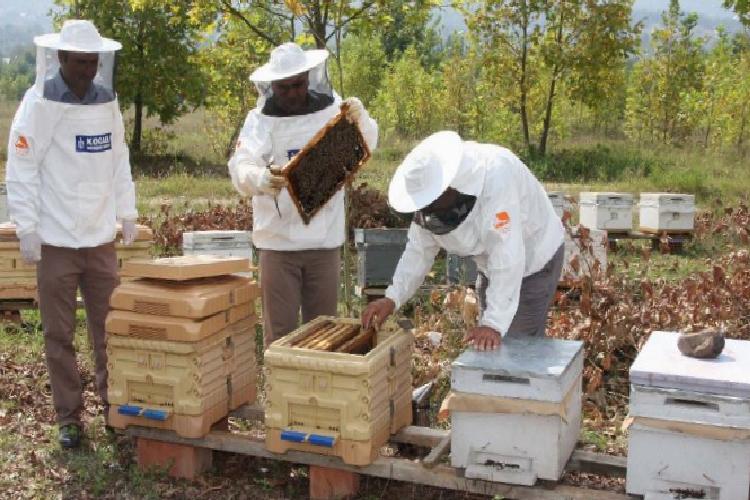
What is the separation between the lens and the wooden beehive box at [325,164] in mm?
4141

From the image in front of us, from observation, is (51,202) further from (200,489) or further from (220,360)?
(200,489)

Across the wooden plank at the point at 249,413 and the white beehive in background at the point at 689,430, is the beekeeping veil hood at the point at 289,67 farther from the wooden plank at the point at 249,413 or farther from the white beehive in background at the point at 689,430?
the white beehive in background at the point at 689,430

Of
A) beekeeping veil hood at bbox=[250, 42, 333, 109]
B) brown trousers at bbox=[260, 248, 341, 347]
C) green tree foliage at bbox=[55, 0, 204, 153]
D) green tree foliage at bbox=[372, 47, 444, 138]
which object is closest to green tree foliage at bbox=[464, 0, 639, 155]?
green tree foliage at bbox=[55, 0, 204, 153]

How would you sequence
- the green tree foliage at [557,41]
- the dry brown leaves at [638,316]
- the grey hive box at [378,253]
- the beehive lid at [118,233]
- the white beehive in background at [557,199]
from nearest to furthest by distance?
the dry brown leaves at [638,316] → the beehive lid at [118,233] → the grey hive box at [378,253] → the white beehive in background at [557,199] → the green tree foliage at [557,41]

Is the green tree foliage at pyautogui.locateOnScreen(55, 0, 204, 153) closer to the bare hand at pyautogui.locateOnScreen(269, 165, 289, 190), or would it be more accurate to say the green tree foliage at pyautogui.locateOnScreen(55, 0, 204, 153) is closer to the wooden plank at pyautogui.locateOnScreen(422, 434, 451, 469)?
the bare hand at pyautogui.locateOnScreen(269, 165, 289, 190)

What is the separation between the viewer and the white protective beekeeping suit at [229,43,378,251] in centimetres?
437

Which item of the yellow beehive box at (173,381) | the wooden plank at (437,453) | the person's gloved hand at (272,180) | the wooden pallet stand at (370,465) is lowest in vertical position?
the wooden pallet stand at (370,465)

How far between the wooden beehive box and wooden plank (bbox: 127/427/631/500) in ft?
3.74

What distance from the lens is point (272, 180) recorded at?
161 inches

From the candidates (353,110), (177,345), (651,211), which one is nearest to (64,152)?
(177,345)

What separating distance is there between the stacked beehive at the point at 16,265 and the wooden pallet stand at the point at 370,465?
2.29 metres

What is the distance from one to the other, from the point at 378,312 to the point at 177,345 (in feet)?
2.99

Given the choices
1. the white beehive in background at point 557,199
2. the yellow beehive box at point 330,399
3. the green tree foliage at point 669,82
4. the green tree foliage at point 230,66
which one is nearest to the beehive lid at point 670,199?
the white beehive in background at point 557,199

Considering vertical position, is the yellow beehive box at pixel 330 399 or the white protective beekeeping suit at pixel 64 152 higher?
the white protective beekeeping suit at pixel 64 152
